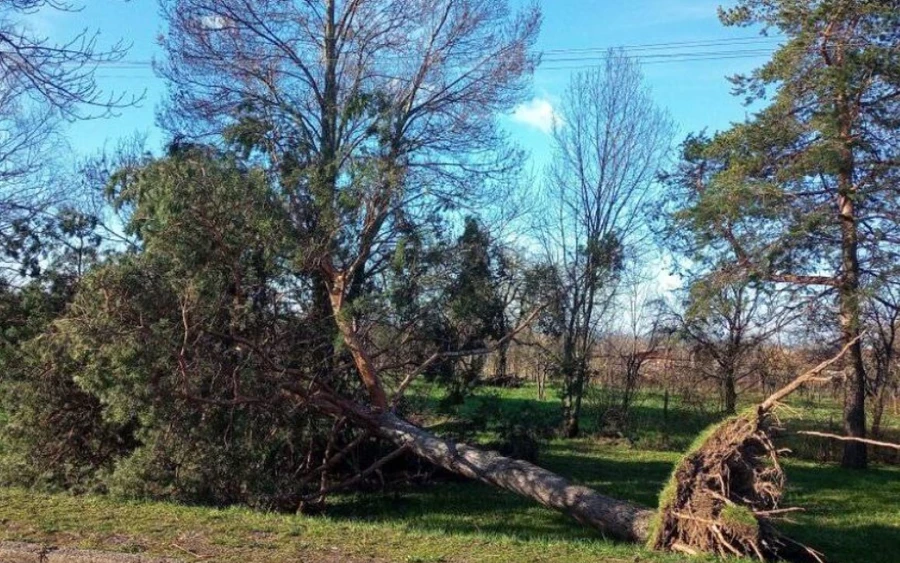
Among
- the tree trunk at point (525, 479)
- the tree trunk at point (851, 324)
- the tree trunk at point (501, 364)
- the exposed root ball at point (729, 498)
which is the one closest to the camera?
the exposed root ball at point (729, 498)

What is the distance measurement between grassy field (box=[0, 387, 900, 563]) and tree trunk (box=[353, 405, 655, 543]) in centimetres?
34

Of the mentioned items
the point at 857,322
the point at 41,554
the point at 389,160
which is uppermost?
the point at 389,160

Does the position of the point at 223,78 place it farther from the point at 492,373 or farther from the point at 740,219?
the point at 740,219

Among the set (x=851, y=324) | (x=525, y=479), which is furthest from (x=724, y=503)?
(x=851, y=324)

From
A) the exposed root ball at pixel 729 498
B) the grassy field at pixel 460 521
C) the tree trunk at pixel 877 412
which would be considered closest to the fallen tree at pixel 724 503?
the exposed root ball at pixel 729 498

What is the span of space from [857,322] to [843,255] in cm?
176

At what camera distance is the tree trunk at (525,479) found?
10211mm

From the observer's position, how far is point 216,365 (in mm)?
11477

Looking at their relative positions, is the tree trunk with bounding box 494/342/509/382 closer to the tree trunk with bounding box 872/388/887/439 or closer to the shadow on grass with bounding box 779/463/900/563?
the shadow on grass with bounding box 779/463/900/563

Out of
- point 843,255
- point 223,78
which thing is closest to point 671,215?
point 843,255

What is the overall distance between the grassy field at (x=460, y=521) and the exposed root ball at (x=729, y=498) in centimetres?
56

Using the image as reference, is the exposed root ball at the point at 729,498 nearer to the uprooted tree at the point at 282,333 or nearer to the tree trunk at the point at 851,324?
the uprooted tree at the point at 282,333

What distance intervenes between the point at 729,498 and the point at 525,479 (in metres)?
3.47

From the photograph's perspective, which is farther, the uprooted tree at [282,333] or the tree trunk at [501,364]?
the tree trunk at [501,364]
